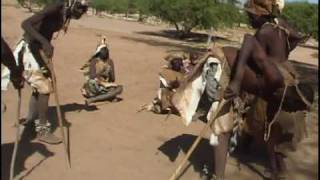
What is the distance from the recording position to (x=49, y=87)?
278 inches

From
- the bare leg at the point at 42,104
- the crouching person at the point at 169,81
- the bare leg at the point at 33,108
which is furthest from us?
the crouching person at the point at 169,81

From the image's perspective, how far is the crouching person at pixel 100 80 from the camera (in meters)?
9.74

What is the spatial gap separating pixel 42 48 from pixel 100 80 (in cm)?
317

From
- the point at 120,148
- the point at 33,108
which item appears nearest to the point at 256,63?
the point at 120,148

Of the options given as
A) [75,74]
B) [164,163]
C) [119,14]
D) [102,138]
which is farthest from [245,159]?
[119,14]

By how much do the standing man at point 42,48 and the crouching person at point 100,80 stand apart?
2.57 meters

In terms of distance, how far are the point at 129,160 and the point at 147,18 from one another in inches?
1540

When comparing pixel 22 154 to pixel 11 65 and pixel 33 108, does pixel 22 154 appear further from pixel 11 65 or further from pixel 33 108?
pixel 11 65

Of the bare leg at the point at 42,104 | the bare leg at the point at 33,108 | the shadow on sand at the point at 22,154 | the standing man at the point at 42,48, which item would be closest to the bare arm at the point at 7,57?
the shadow on sand at the point at 22,154

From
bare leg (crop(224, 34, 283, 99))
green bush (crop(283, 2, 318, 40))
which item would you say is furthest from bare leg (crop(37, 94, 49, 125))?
green bush (crop(283, 2, 318, 40))

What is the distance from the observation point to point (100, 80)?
988 cm

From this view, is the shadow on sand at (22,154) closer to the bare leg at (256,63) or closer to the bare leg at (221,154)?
the bare leg at (221,154)

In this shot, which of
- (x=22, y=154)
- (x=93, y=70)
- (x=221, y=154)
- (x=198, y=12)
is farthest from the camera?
(x=198, y=12)

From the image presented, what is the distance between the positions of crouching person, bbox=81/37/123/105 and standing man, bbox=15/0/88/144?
2.57 metres
